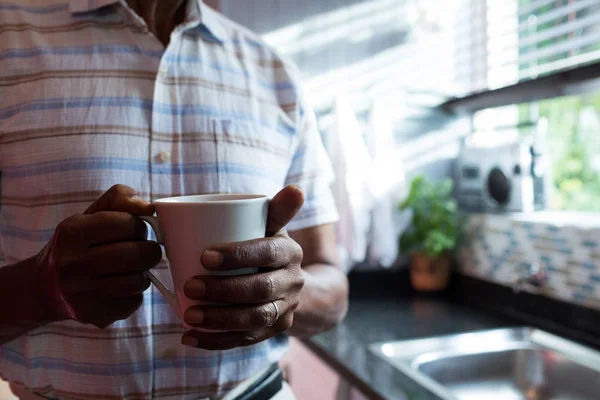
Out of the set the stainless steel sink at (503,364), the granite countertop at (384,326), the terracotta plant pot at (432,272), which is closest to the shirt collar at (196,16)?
the granite countertop at (384,326)

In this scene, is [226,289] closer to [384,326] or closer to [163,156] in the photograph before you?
[163,156]

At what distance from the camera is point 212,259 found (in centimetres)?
45

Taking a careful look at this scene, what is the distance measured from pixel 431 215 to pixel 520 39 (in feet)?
2.34

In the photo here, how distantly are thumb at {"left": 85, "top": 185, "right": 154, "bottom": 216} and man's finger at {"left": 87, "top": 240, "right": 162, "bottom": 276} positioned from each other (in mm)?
28

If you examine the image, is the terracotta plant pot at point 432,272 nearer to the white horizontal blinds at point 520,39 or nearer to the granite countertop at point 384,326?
the granite countertop at point 384,326

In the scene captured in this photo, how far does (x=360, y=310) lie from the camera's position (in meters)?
1.96

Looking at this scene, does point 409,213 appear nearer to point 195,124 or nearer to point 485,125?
point 485,125

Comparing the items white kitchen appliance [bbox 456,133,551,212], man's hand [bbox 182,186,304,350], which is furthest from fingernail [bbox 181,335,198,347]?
white kitchen appliance [bbox 456,133,551,212]

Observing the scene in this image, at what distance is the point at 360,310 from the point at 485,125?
0.95 meters

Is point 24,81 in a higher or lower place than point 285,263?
higher

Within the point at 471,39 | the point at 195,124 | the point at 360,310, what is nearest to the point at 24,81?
the point at 195,124

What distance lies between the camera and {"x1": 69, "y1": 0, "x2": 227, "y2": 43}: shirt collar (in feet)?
2.42

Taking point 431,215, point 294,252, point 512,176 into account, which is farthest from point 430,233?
point 294,252

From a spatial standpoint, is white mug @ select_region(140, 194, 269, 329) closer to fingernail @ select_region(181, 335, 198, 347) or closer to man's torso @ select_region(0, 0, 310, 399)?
fingernail @ select_region(181, 335, 198, 347)
